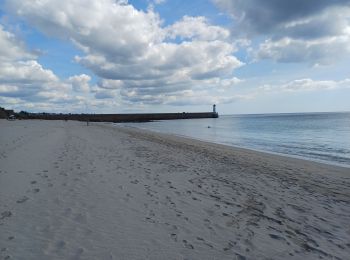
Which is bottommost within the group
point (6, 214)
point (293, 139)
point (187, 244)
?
point (293, 139)

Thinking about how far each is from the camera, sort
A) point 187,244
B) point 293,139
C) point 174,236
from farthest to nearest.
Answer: point 293,139 < point 174,236 < point 187,244

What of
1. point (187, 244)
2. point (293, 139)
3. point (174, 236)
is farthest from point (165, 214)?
point (293, 139)

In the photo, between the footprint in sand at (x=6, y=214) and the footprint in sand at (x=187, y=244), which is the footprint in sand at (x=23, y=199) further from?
the footprint in sand at (x=187, y=244)

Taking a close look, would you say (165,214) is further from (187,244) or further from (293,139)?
(293,139)

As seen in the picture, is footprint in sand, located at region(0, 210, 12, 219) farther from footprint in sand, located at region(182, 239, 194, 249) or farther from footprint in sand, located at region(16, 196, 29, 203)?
footprint in sand, located at region(182, 239, 194, 249)

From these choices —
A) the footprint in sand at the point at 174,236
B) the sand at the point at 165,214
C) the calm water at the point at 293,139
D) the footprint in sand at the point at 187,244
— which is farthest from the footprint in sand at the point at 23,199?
the calm water at the point at 293,139

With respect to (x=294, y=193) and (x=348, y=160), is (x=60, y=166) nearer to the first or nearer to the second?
(x=294, y=193)

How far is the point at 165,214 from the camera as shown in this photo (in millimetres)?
6383

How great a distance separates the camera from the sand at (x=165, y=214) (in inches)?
189

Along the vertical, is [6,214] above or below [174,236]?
above

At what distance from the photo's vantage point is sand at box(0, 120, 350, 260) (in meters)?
4.79

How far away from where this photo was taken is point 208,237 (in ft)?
17.5

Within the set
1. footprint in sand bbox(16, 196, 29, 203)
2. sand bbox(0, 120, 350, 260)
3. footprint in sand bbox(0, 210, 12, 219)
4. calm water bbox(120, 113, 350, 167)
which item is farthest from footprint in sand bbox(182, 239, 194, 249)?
calm water bbox(120, 113, 350, 167)

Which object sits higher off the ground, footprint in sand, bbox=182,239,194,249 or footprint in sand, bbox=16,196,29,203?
footprint in sand, bbox=16,196,29,203
